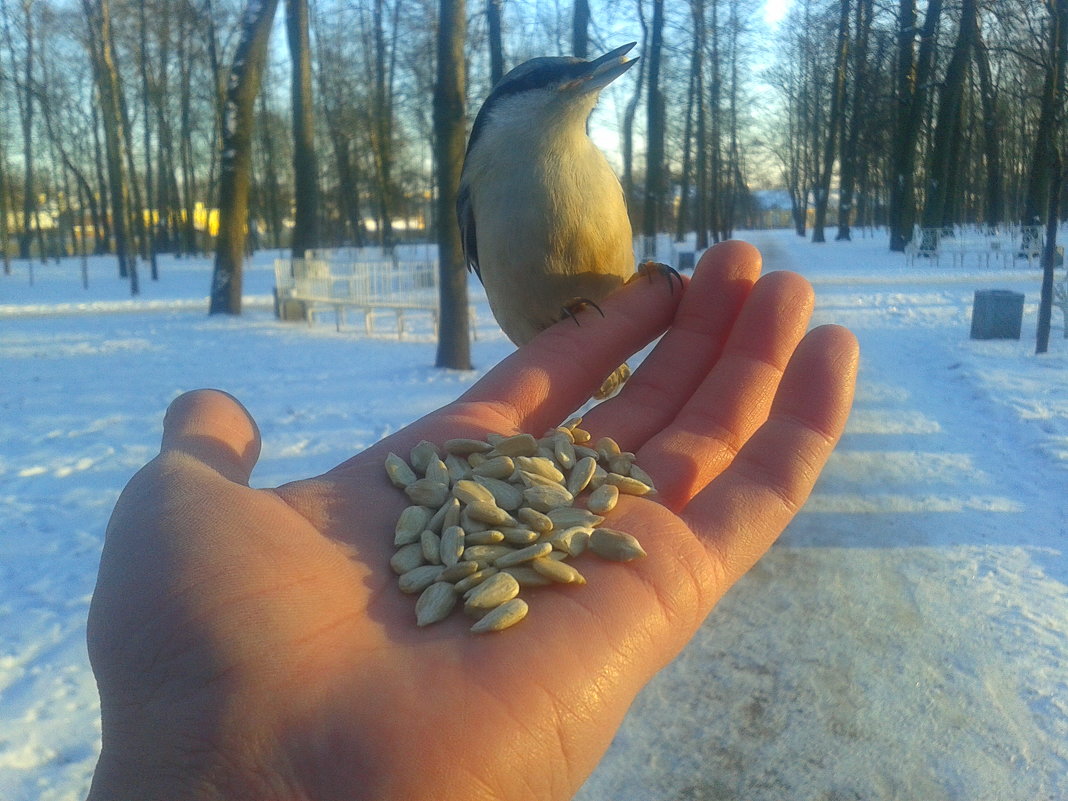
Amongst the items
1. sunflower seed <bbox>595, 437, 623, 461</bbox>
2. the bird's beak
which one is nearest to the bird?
the bird's beak

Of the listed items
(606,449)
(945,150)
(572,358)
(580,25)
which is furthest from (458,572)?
(945,150)

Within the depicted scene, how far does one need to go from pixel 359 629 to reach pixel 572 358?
1411 millimetres

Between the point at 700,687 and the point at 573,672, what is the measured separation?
2127 millimetres

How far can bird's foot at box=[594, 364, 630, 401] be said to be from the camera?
126 inches

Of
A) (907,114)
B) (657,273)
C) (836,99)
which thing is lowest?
(657,273)

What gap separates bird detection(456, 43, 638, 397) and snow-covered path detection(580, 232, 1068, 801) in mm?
1699

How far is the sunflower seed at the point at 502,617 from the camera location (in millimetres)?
1647

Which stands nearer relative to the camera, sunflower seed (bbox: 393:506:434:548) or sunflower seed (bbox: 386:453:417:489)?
sunflower seed (bbox: 393:506:434:548)

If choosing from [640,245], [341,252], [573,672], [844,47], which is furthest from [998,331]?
[341,252]

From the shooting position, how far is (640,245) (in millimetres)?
20703

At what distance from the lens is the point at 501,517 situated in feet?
6.76

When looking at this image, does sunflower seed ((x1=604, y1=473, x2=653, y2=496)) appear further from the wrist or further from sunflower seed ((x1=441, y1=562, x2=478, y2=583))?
the wrist

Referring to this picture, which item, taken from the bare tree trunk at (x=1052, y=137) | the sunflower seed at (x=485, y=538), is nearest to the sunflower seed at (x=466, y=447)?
the sunflower seed at (x=485, y=538)

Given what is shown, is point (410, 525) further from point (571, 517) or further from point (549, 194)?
point (549, 194)
